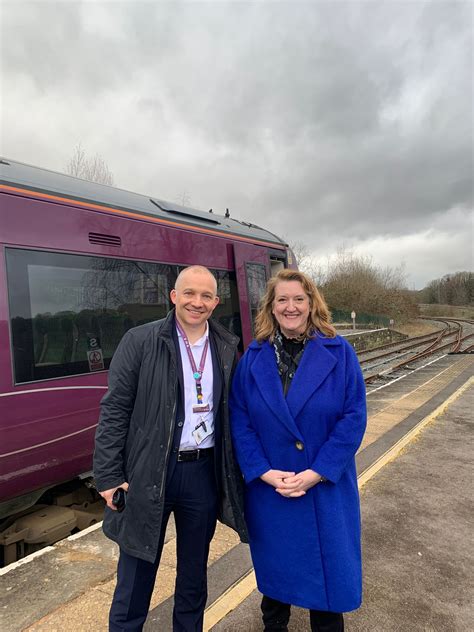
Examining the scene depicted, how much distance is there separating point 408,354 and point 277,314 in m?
18.9

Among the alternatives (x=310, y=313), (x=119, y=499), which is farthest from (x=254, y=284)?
(x=119, y=499)

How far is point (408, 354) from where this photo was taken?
19.3m

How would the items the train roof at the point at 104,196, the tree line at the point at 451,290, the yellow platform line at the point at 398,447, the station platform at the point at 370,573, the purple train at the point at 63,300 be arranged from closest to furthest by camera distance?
the station platform at the point at 370,573
the purple train at the point at 63,300
the train roof at the point at 104,196
the yellow platform line at the point at 398,447
the tree line at the point at 451,290

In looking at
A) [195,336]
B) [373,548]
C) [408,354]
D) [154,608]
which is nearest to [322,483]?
[195,336]

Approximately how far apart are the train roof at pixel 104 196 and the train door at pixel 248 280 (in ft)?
0.82

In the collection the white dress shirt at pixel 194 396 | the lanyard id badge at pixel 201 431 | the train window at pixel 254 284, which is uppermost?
the train window at pixel 254 284

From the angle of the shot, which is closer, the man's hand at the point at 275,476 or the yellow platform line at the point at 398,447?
the man's hand at the point at 275,476

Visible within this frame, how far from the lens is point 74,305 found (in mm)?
3719

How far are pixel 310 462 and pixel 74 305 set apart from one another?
260cm

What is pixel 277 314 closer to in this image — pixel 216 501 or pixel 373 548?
pixel 216 501

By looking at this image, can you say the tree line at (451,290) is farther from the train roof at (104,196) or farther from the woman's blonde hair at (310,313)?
the woman's blonde hair at (310,313)

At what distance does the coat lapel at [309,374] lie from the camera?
1960 mm

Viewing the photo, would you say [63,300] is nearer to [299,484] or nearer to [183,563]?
[183,563]

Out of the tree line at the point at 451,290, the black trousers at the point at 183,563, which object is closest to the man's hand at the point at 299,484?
the black trousers at the point at 183,563
